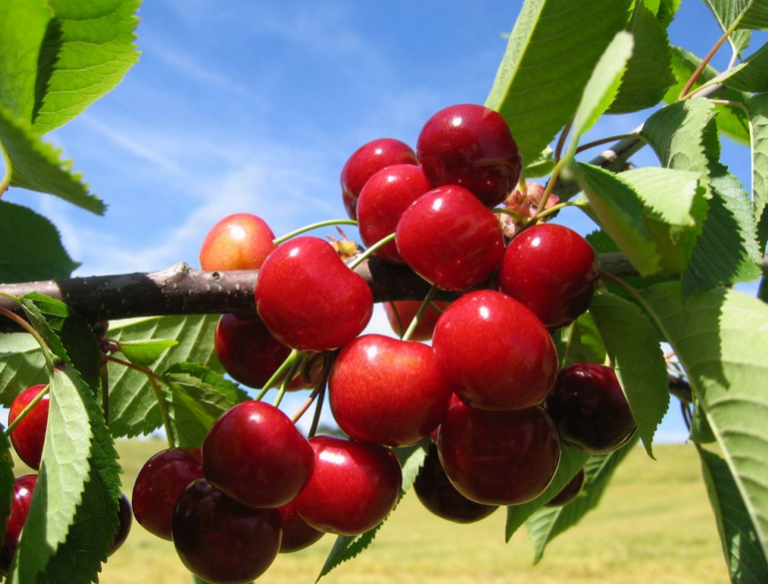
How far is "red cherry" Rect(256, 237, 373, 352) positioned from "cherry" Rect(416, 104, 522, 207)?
0.16 metres

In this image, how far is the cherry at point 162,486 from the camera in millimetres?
836

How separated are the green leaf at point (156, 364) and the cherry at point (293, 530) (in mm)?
363

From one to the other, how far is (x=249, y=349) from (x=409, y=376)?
0.32 meters

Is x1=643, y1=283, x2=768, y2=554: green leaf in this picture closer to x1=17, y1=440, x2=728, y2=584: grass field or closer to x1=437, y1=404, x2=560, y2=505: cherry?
x1=437, y1=404, x2=560, y2=505: cherry

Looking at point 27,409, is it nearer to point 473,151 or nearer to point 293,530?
point 293,530

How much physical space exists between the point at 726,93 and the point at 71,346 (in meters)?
1.01

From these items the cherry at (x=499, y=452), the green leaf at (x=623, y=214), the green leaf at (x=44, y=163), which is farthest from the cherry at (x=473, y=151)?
the green leaf at (x=44, y=163)

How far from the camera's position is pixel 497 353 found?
665 mm

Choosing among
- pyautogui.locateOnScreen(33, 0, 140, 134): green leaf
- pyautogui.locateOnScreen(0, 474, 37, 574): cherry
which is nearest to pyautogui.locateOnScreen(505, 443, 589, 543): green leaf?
pyautogui.locateOnScreen(0, 474, 37, 574): cherry

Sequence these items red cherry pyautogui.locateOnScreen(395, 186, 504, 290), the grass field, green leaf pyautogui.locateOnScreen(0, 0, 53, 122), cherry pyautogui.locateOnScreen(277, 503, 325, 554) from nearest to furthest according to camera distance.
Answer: green leaf pyautogui.locateOnScreen(0, 0, 53, 122), red cherry pyautogui.locateOnScreen(395, 186, 504, 290), cherry pyautogui.locateOnScreen(277, 503, 325, 554), the grass field

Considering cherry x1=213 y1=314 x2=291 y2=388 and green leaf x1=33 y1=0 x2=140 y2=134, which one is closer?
green leaf x1=33 y1=0 x2=140 y2=134

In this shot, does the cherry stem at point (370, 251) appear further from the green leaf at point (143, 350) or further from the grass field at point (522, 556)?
the grass field at point (522, 556)

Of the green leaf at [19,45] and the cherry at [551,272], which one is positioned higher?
the green leaf at [19,45]

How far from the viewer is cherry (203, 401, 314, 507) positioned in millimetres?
701
